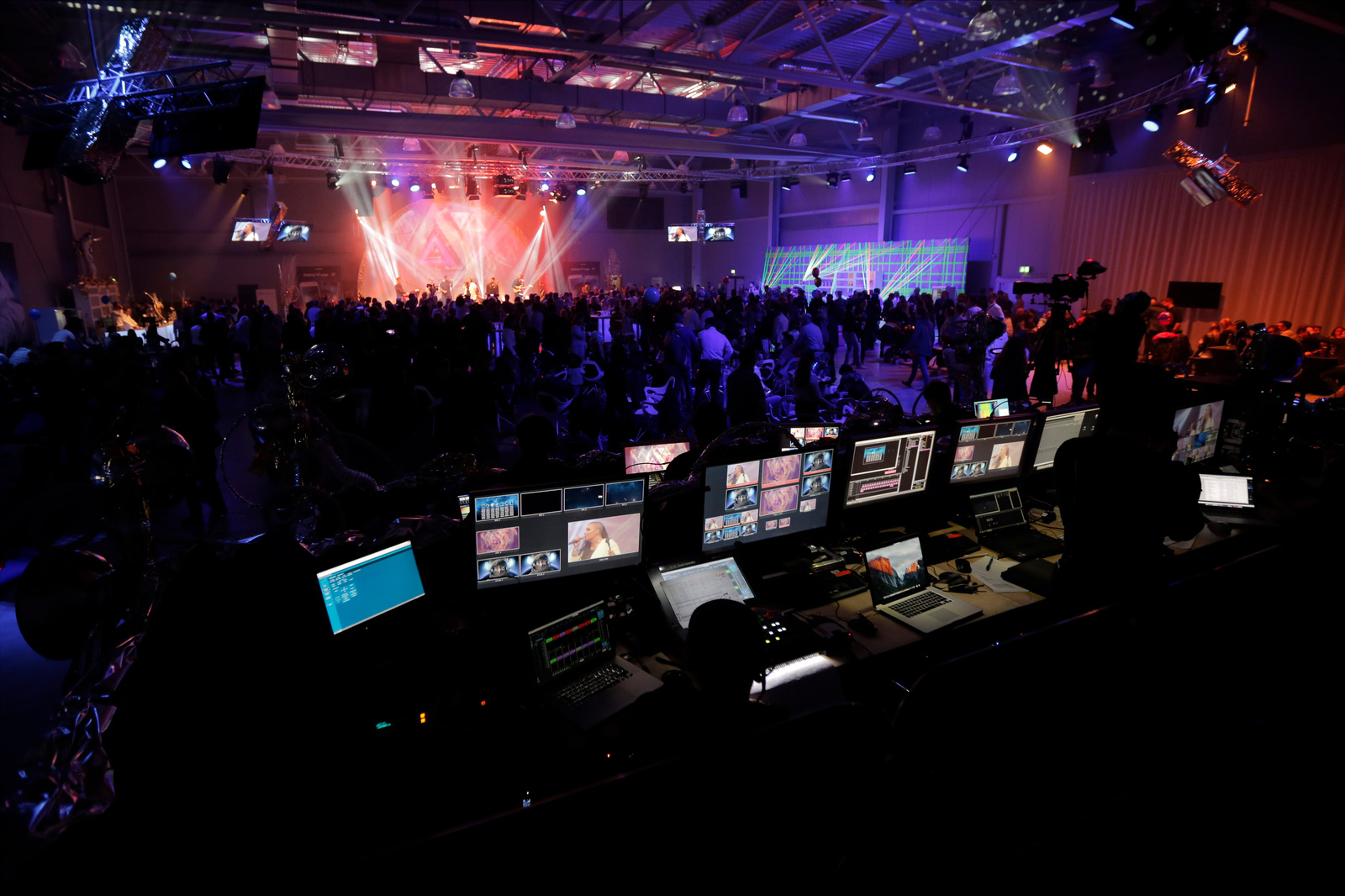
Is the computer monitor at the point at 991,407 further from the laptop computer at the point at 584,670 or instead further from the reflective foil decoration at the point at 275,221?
the reflective foil decoration at the point at 275,221

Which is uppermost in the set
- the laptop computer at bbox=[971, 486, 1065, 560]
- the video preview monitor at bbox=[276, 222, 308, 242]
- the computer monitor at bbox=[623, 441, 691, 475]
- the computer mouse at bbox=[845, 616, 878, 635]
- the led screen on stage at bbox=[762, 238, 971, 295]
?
the video preview monitor at bbox=[276, 222, 308, 242]

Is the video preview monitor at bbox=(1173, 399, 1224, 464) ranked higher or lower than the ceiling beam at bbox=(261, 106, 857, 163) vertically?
lower

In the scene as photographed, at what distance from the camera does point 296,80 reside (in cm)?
1013

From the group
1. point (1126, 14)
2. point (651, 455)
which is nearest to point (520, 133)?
point (1126, 14)

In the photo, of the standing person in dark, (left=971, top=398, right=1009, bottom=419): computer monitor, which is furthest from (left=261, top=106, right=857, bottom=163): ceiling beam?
the standing person in dark

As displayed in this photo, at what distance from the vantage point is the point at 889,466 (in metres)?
3.50

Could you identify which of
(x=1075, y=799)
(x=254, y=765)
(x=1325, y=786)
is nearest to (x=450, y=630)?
(x=254, y=765)

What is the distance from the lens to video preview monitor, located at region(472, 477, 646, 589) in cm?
254

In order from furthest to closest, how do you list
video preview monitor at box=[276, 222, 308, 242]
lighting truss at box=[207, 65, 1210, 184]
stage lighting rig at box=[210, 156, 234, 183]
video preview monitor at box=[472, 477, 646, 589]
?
video preview monitor at box=[276, 222, 308, 242] → stage lighting rig at box=[210, 156, 234, 183] → lighting truss at box=[207, 65, 1210, 184] → video preview monitor at box=[472, 477, 646, 589]

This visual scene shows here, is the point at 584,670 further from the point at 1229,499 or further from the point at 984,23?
the point at 984,23

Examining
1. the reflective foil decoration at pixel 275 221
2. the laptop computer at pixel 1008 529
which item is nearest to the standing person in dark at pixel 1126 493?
the laptop computer at pixel 1008 529

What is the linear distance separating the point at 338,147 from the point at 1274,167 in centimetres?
1942

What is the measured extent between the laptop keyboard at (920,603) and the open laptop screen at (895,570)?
40 mm

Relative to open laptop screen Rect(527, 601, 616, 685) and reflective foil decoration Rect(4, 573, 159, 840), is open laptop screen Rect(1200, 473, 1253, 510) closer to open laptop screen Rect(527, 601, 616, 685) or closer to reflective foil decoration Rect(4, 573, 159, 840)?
open laptop screen Rect(527, 601, 616, 685)
